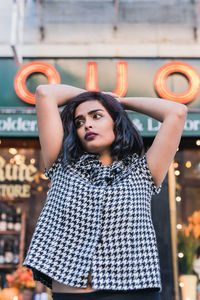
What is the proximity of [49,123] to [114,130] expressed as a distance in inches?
11.5

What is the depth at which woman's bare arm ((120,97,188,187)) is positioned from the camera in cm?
150

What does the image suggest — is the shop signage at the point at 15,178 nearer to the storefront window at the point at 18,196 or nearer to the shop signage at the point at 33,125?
the storefront window at the point at 18,196

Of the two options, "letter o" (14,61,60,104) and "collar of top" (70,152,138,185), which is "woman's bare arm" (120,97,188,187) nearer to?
"collar of top" (70,152,138,185)

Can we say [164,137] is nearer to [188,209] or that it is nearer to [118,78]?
[118,78]

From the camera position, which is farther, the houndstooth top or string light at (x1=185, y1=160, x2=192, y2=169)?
string light at (x1=185, y1=160, x2=192, y2=169)

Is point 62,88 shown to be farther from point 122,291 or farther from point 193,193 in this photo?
point 193,193

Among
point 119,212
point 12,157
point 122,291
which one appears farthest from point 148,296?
point 12,157

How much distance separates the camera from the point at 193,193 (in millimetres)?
5562

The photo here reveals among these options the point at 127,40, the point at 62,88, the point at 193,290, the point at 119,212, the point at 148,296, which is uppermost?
the point at 127,40

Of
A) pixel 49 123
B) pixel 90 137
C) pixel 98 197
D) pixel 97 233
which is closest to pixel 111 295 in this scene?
pixel 97 233

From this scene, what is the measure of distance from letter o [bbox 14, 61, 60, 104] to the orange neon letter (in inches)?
19.1

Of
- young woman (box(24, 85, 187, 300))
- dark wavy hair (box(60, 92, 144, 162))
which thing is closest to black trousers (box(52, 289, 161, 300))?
young woman (box(24, 85, 187, 300))

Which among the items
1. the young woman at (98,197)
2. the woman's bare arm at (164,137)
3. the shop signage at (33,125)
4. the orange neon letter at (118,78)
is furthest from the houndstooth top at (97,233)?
the orange neon letter at (118,78)

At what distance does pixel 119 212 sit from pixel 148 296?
11.9 inches
